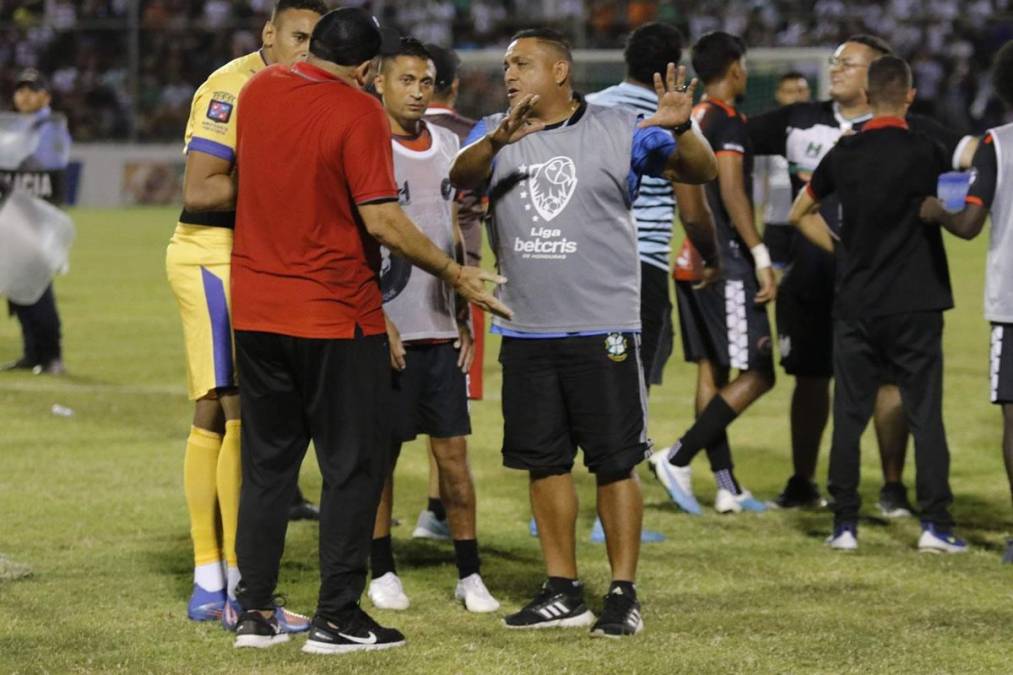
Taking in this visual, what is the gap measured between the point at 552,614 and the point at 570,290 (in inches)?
46.2

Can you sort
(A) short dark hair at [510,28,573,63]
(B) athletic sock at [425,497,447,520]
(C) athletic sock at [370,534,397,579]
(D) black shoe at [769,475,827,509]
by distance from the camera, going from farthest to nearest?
(D) black shoe at [769,475,827,509], (B) athletic sock at [425,497,447,520], (C) athletic sock at [370,534,397,579], (A) short dark hair at [510,28,573,63]

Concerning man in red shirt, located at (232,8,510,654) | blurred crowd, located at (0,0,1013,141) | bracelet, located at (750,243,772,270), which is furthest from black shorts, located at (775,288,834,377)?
blurred crowd, located at (0,0,1013,141)

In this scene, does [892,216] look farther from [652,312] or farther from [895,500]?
[895,500]

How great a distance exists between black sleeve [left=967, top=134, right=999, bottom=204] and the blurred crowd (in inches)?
1045

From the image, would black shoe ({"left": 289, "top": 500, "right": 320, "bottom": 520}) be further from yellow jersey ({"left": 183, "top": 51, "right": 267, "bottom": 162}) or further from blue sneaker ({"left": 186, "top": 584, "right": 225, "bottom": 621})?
yellow jersey ({"left": 183, "top": 51, "right": 267, "bottom": 162})

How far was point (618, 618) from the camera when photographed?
5824mm

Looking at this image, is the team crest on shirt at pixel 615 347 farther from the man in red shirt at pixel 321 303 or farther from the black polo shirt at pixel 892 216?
the black polo shirt at pixel 892 216

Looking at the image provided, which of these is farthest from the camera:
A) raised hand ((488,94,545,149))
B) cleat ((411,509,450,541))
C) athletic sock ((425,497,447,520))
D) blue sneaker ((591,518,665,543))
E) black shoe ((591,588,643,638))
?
athletic sock ((425,497,447,520))

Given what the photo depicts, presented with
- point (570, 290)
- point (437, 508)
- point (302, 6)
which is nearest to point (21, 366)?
point (437, 508)

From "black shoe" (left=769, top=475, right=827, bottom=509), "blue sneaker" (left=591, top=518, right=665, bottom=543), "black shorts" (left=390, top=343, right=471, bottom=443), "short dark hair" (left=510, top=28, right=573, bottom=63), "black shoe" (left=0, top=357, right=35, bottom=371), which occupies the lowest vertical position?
"black shoe" (left=0, top=357, right=35, bottom=371)

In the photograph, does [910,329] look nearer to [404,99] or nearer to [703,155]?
[703,155]

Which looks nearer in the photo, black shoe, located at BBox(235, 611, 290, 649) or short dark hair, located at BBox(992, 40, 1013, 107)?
black shoe, located at BBox(235, 611, 290, 649)

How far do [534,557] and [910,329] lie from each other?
195 centimetres

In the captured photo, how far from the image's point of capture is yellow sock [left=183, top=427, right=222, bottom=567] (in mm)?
6113
